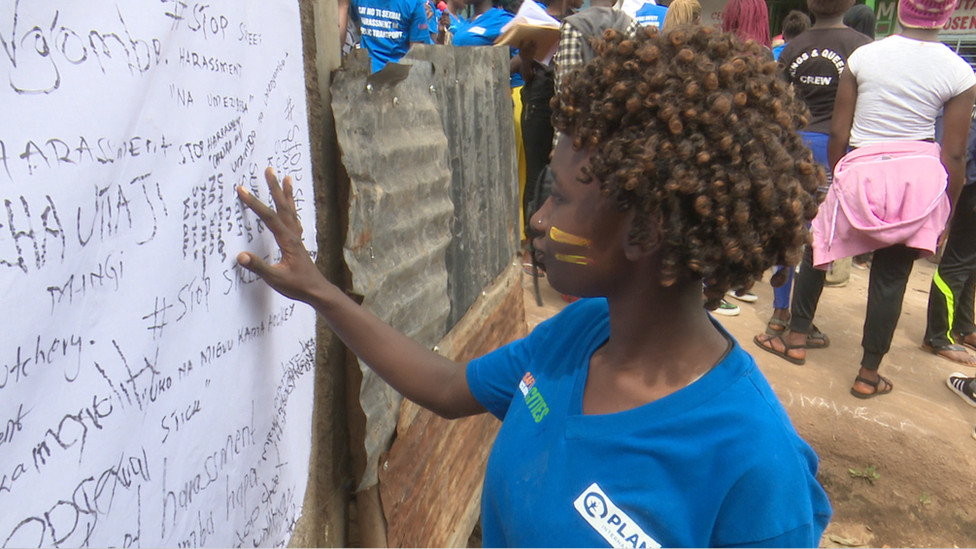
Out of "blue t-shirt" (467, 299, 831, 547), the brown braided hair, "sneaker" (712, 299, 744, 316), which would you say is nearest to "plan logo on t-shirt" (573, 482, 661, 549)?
"blue t-shirt" (467, 299, 831, 547)

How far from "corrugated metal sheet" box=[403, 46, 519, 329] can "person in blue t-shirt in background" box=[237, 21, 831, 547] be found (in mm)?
1050

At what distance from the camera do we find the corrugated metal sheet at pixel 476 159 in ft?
7.48

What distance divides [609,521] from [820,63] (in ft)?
12.6

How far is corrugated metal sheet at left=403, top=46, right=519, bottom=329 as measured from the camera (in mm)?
2281

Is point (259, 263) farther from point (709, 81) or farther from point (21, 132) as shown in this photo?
point (709, 81)


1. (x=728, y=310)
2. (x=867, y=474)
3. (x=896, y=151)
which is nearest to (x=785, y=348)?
(x=728, y=310)

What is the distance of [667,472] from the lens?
3.22 feet

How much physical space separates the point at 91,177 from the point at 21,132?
12 centimetres

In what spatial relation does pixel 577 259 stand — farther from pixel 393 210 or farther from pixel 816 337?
pixel 816 337

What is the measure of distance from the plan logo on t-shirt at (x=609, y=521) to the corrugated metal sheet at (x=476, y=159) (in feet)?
4.29

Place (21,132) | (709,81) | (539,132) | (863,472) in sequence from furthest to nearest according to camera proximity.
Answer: (539,132) → (863,472) → (709,81) → (21,132)

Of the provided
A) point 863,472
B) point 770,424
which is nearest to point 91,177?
point 770,424

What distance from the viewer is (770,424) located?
97 centimetres

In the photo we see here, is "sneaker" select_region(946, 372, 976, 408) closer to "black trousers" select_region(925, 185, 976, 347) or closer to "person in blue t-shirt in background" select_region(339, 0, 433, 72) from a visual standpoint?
"black trousers" select_region(925, 185, 976, 347)
